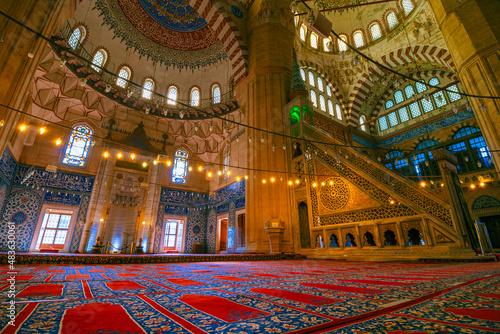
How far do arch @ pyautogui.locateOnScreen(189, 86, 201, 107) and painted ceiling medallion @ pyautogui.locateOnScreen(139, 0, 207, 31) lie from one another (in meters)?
2.98

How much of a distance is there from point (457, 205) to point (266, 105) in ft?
18.3

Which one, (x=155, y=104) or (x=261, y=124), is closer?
(x=261, y=124)

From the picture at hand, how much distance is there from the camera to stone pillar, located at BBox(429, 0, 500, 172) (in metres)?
5.10

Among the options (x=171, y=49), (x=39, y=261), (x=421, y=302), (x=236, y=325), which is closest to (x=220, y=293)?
(x=236, y=325)

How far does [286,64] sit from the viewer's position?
8.59 meters

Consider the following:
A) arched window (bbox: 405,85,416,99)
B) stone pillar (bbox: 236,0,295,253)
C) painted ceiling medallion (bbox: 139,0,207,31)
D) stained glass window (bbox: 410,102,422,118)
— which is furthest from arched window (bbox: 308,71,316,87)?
painted ceiling medallion (bbox: 139,0,207,31)

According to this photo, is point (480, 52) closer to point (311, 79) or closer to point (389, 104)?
point (311, 79)

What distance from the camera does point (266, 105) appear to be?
25.7 feet

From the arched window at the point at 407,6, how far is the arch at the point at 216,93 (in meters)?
9.13

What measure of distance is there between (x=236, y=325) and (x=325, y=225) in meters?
5.78

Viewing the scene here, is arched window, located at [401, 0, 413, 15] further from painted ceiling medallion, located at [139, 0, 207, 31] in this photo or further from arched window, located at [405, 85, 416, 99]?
→ painted ceiling medallion, located at [139, 0, 207, 31]

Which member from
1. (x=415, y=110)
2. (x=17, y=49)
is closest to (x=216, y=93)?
(x=17, y=49)

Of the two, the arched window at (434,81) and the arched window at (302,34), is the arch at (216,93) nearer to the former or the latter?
the arched window at (302,34)

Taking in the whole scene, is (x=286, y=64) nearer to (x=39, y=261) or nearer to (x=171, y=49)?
(x=171, y=49)
